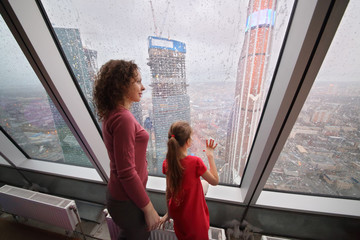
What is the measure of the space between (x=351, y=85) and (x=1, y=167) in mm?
4280

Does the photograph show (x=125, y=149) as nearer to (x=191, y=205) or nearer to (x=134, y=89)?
(x=134, y=89)

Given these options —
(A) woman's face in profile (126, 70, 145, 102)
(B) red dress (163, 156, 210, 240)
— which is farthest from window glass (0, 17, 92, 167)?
(B) red dress (163, 156, 210, 240)

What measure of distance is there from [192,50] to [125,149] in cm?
84

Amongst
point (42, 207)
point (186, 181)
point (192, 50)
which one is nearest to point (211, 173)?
point (186, 181)

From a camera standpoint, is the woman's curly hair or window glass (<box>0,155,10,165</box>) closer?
the woman's curly hair

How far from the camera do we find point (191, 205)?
2.69 feet

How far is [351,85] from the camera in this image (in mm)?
820

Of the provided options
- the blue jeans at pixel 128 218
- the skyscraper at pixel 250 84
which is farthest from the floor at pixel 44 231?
the blue jeans at pixel 128 218

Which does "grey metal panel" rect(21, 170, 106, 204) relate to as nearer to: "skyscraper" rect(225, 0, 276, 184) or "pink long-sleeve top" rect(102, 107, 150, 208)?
"pink long-sleeve top" rect(102, 107, 150, 208)

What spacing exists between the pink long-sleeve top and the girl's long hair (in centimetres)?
16

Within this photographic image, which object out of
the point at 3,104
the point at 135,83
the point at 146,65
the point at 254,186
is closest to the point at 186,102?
the point at 146,65

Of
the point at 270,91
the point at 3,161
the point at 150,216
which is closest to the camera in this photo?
the point at 150,216

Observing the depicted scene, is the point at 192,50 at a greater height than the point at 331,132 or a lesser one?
greater

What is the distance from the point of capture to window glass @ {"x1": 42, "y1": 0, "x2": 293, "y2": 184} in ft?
2.78
